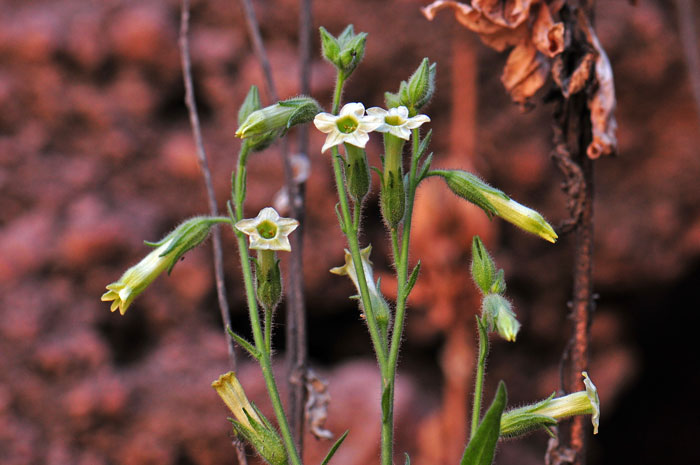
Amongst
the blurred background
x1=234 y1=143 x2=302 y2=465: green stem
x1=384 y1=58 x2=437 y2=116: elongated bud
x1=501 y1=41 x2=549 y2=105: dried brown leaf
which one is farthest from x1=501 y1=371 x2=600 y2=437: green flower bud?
the blurred background

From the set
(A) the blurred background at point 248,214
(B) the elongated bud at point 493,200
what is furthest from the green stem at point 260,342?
(A) the blurred background at point 248,214

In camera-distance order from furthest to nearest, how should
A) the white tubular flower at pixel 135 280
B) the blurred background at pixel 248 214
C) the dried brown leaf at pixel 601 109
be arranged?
1. the blurred background at pixel 248 214
2. the dried brown leaf at pixel 601 109
3. the white tubular flower at pixel 135 280

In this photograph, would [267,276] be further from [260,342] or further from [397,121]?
[397,121]

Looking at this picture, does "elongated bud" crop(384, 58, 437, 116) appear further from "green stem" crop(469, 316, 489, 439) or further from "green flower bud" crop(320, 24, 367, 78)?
"green stem" crop(469, 316, 489, 439)

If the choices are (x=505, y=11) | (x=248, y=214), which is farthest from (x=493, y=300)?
(x=248, y=214)

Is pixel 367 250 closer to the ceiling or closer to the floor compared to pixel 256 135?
closer to the floor

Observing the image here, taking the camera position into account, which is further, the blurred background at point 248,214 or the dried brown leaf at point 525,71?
the blurred background at point 248,214

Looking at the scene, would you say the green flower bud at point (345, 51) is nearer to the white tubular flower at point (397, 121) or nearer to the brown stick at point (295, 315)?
the white tubular flower at point (397, 121)
